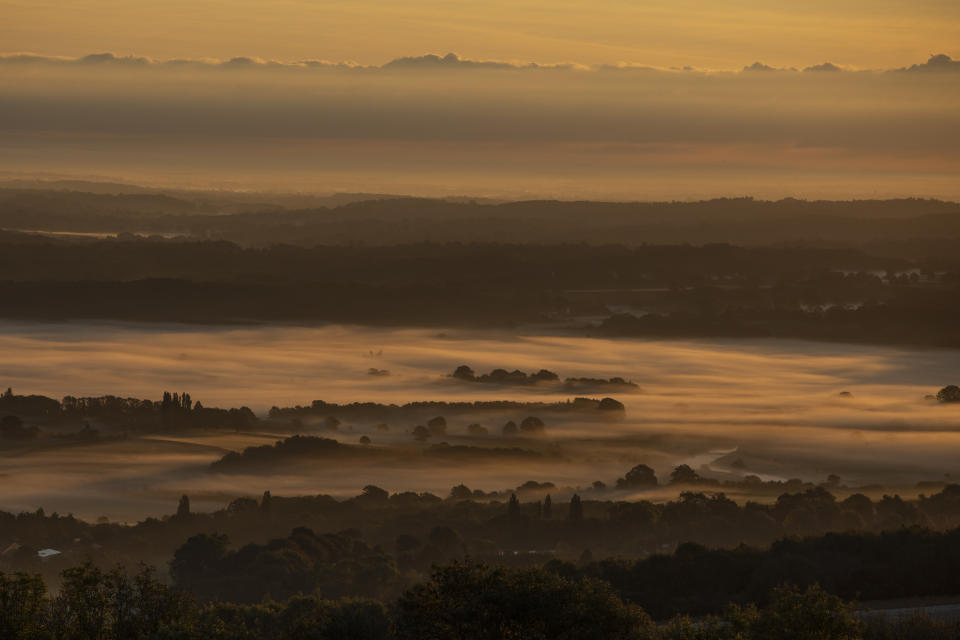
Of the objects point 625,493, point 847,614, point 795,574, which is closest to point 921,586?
point 795,574

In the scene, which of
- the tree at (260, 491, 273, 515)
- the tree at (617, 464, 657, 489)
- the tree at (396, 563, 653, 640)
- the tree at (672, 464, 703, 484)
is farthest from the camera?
the tree at (617, 464, 657, 489)

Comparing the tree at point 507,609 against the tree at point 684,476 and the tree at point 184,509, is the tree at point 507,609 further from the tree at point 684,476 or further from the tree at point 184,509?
the tree at point 684,476

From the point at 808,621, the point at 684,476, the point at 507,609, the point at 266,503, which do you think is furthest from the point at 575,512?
the point at 507,609

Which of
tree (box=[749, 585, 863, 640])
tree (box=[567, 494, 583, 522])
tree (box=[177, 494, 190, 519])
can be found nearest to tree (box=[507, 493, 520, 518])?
tree (box=[567, 494, 583, 522])

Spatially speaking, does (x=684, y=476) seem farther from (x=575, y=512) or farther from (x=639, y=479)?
(x=575, y=512)

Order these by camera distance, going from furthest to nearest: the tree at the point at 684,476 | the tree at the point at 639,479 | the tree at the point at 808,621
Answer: the tree at the point at 639,479 → the tree at the point at 684,476 → the tree at the point at 808,621

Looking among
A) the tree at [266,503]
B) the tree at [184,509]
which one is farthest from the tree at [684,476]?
the tree at [184,509]

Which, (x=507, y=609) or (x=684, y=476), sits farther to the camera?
(x=684, y=476)

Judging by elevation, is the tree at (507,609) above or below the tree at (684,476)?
above

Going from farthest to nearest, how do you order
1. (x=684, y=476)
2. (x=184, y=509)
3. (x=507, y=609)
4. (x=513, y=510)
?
(x=684, y=476) < (x=184, y=509) < (x=513, y=510) < (x=507, y=609)

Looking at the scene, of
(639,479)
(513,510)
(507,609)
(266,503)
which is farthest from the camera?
(639,479)

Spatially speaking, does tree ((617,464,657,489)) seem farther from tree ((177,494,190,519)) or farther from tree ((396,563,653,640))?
tree ((396,563,653,640))
